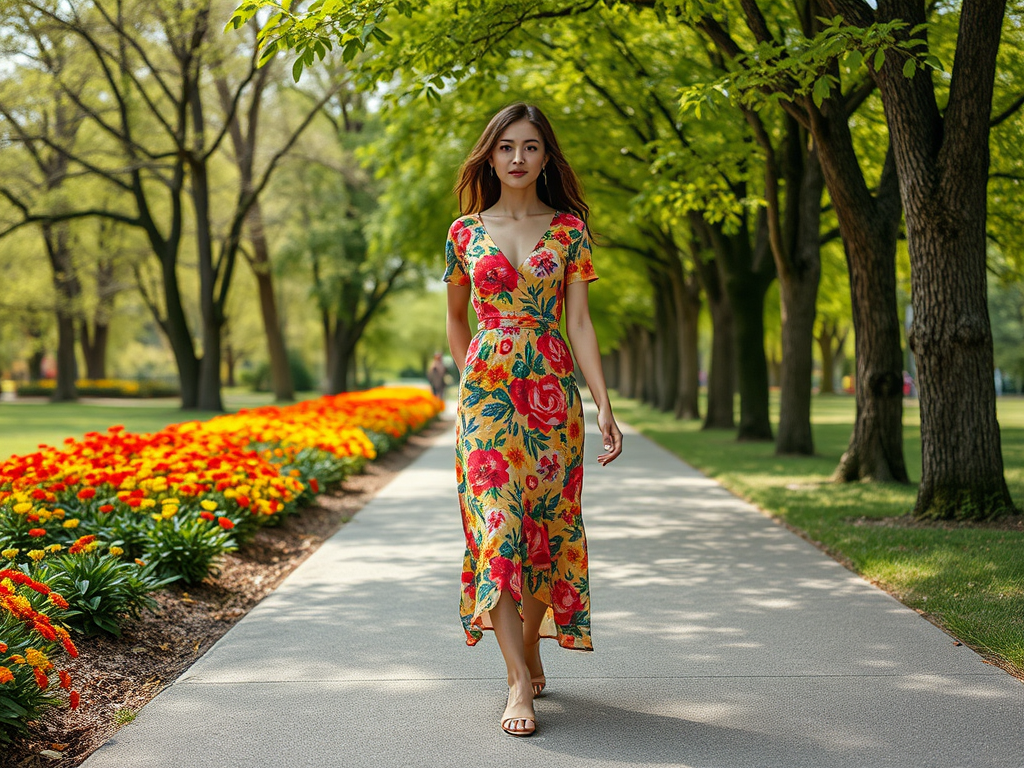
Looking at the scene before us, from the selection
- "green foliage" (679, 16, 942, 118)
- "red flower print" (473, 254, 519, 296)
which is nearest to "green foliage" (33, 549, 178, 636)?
"red flower print" (473, 254, 519, 296)

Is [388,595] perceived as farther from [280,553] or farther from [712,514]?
[712,514]

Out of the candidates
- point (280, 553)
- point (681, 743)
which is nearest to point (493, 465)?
point (681, 743)

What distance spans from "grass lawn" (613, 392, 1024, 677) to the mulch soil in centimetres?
362

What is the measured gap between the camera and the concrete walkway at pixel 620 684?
343 cm

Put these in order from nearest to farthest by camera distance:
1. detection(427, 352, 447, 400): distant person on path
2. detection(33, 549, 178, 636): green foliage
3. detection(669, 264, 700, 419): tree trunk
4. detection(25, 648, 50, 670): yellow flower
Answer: detection(25, 648, 50, 670): yellow flower
detection(33, 549, 178, 636): green foliage
detection(669, 264, 700, 419): tree trunk
detection(427, 352, 447, 400): distant person on path

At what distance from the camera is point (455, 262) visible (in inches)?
160

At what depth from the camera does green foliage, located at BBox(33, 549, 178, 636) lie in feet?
14.8

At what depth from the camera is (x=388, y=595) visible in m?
6.05

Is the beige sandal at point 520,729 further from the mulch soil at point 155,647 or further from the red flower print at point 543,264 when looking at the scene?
the red flower print at point 543,264

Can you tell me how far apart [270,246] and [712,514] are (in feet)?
97.4

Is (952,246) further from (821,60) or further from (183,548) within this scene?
(183,548)

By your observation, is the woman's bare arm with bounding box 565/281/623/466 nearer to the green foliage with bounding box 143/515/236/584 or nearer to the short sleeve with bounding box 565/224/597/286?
the short sleeve with bounding box 565/224/597/286

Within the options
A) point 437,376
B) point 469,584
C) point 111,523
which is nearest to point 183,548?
point 111,523

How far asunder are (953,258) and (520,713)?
555 centimetres
